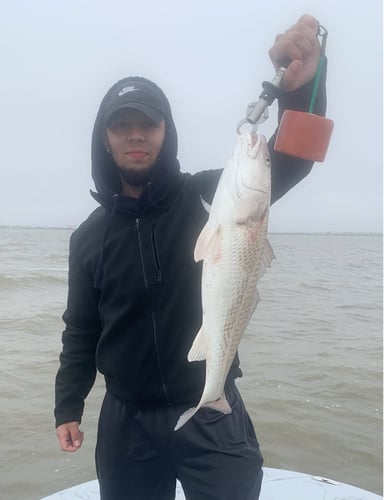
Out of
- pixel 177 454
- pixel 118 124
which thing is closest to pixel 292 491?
pixel 177 454

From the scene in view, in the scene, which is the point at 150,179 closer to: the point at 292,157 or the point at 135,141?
the point at 135,141

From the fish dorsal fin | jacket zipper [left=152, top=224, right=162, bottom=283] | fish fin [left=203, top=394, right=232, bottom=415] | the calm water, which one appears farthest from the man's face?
the calm water

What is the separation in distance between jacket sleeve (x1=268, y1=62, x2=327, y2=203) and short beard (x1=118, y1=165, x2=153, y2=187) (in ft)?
2.15

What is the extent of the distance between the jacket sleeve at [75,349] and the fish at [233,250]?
3.22ft

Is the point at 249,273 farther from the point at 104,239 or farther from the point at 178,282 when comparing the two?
the point at 104,239

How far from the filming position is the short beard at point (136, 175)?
2695 mm

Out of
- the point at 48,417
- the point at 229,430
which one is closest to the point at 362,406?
the point at 48,417

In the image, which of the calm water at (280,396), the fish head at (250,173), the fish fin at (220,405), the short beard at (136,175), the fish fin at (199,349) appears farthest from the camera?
the calm water at (280,396)

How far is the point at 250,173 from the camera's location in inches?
82.2

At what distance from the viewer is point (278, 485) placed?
165 inches

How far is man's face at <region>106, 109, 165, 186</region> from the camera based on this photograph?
259 centimetres

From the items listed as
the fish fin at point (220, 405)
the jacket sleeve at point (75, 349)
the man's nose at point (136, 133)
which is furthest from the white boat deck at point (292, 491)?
the man's nose at point (136, 133)

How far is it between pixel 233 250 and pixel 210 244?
98 mm

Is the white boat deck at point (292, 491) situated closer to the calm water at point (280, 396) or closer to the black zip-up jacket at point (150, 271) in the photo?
the calm water at point (280, 396)
